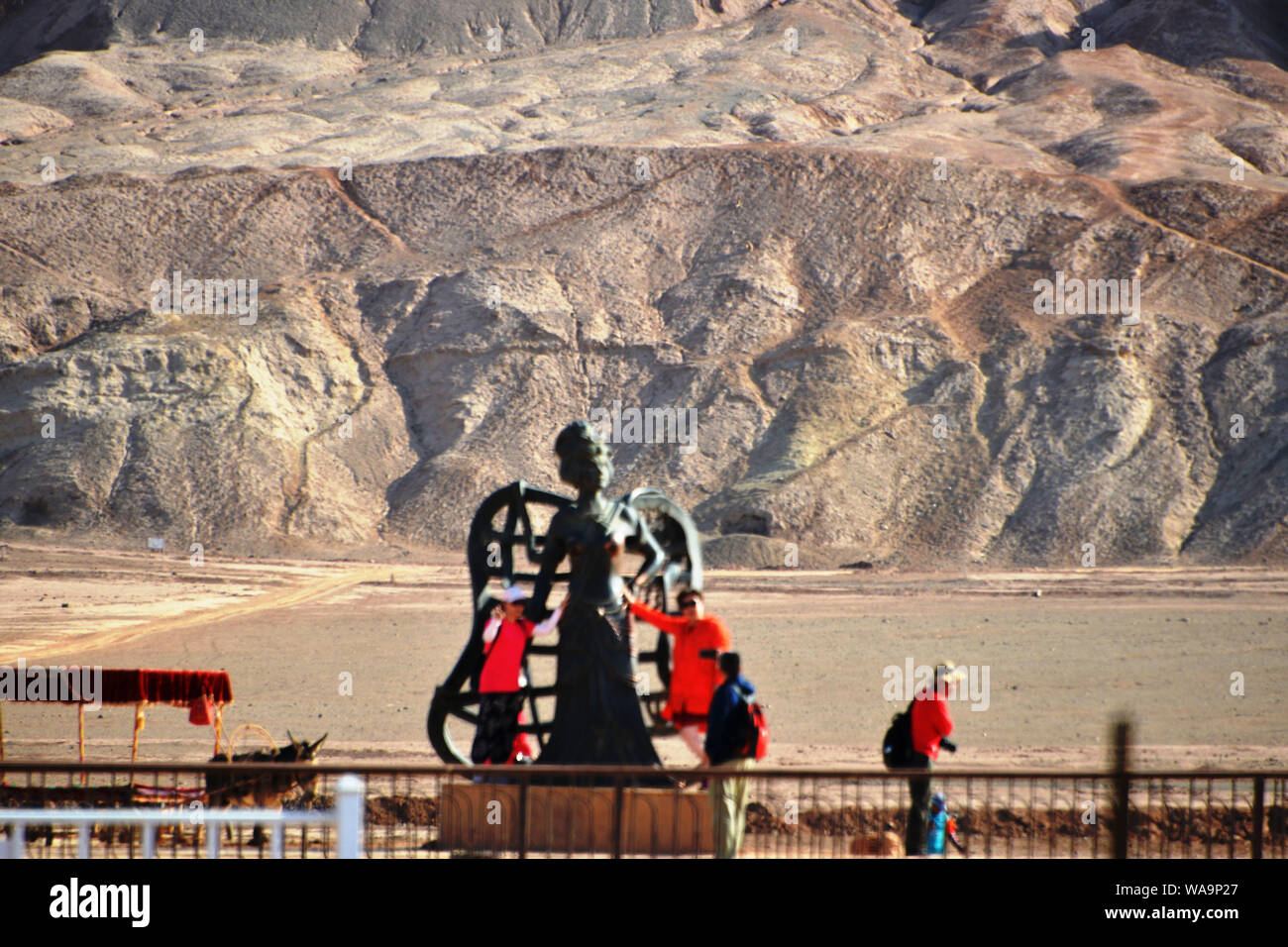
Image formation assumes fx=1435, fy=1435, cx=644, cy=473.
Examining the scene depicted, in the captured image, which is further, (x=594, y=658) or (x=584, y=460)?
(x=584, y=460)

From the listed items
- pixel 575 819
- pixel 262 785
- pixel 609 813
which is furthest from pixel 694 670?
pixel 262 785

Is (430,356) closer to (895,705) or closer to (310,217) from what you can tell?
(310,217)

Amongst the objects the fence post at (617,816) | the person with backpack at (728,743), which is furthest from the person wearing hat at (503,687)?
the fence post at (617,816)

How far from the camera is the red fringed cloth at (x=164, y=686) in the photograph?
13539 millimetres

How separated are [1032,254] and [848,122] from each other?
63.3ft

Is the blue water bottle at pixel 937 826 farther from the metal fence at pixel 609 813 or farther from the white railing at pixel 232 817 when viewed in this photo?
the white railing at pixel 232 817

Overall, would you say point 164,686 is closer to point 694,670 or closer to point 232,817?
point 694,670

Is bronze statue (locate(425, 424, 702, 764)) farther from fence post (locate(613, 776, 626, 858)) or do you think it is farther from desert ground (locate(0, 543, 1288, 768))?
desert ground (locate(0, 543, 1288, 768))

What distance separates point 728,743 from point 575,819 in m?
1.45

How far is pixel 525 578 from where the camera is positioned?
1222 cm

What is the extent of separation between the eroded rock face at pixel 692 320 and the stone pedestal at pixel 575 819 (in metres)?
31.8

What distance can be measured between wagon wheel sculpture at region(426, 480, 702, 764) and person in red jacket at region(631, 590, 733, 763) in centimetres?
69

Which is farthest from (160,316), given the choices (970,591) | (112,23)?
(112,23)
